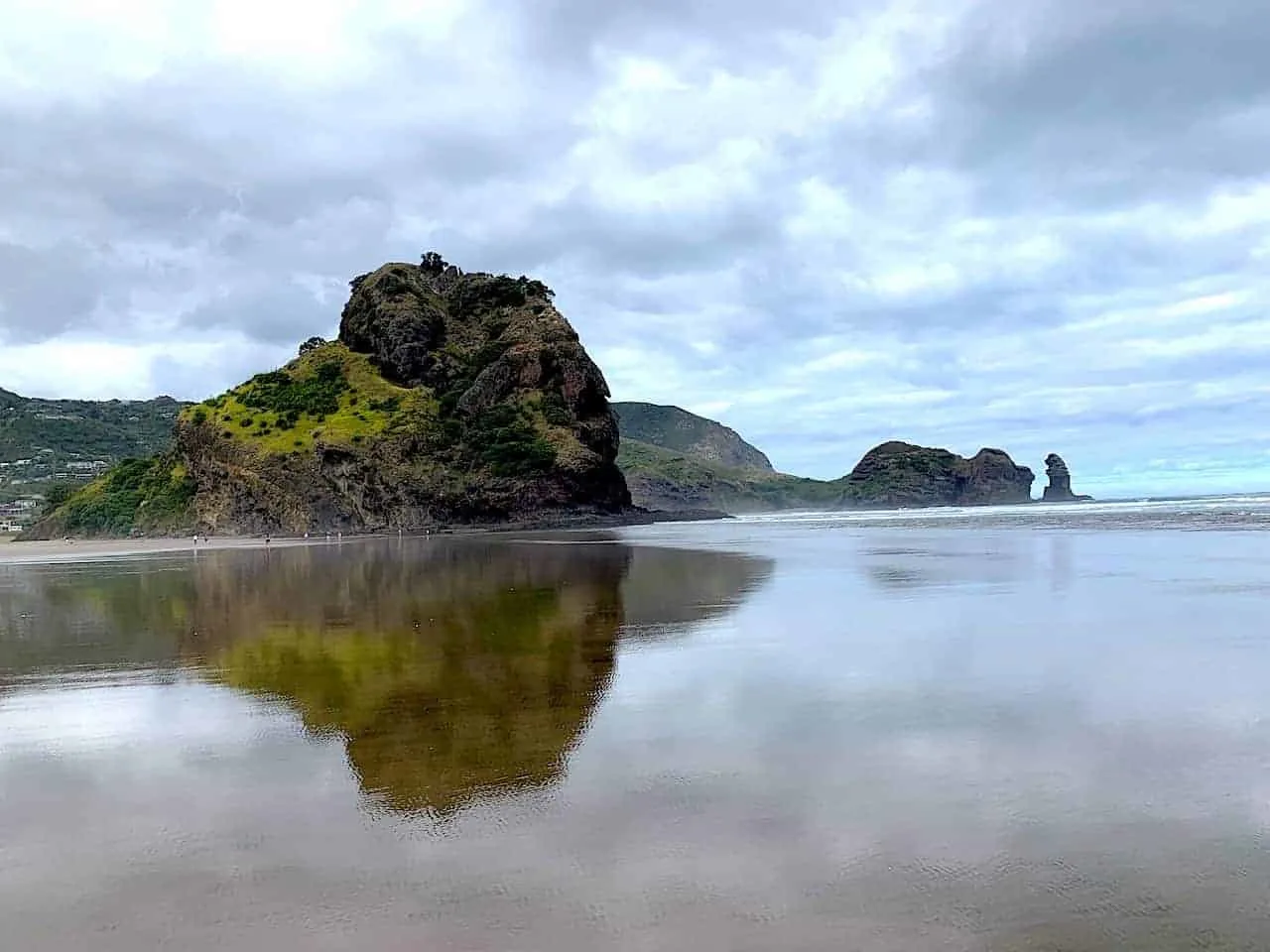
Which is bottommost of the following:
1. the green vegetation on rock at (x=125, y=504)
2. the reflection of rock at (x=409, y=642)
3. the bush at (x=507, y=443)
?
the reflection of rock at (x=409, y=642)

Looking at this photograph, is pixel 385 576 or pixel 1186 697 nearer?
pixel 1186 697

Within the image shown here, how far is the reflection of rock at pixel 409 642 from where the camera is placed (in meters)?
9.20

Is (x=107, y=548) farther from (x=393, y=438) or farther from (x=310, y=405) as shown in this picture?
(x=310, y=405)

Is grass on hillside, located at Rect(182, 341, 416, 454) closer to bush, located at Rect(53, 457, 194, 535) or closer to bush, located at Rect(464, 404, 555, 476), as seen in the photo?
bush, located at Rect(53, 457, 194, 535)

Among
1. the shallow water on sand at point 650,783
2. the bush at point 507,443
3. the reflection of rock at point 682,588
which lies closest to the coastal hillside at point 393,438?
the bush at point 507,443

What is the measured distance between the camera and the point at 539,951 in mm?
5039

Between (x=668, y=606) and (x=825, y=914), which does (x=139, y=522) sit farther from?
(x=825, y=914)

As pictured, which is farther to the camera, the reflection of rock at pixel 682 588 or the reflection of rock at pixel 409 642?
the reflection of rock at pixel 682 588

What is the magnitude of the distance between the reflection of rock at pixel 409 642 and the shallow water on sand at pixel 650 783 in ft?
0.31

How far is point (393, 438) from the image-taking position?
333 feet

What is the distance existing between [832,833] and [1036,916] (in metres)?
1.64

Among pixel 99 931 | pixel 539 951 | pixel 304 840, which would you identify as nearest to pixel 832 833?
pixel 539 951

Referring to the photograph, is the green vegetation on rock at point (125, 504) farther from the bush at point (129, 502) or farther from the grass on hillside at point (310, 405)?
the grass on hillside at point (310, 405)

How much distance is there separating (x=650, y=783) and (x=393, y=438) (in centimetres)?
9770
